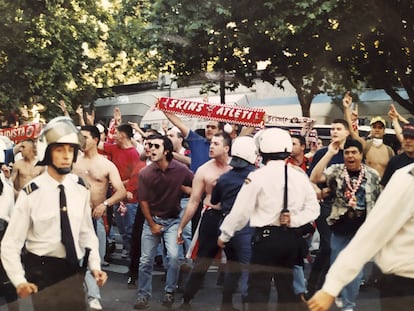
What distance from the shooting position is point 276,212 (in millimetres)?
4844

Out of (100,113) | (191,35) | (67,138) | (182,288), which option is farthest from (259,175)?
(100,113)

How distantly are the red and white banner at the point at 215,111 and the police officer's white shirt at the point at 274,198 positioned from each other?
305 cm

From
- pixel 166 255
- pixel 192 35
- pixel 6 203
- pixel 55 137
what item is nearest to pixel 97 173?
pixel 166 255

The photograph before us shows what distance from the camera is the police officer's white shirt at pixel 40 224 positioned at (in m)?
3.84

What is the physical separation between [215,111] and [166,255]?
7.62ft

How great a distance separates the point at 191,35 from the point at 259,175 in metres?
12.0

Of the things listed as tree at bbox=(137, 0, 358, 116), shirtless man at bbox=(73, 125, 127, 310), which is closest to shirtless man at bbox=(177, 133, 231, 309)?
shirtless man at bbox=(73, 125, 127, 310)

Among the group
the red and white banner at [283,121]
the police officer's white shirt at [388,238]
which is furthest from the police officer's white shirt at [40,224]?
the red and white banner at [283,121]

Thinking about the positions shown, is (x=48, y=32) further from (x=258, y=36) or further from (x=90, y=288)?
(x=90, y=288)

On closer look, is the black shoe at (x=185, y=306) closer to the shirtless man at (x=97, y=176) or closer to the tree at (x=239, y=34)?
the shirtless man at (x=97, y=176)

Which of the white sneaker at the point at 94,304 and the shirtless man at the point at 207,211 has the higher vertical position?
the shirtless man at the point at 207,211

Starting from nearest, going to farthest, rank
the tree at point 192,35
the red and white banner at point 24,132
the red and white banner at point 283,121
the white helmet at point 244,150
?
the white helmet at point 244,150 → the red and white banner at point 24,132 → the red and white banner at point 283,121 → the tree at point 192,35

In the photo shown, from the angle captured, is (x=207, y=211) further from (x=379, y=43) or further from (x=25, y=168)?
(x=379, y=43)

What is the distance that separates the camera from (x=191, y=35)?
16578 millimetres
